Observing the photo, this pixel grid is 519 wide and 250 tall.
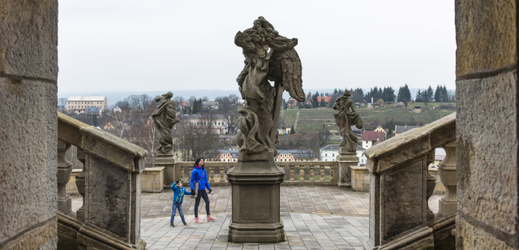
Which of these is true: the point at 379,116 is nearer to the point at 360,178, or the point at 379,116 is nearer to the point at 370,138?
the point at 370,138

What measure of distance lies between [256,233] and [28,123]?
5.34 meters

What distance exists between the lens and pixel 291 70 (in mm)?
7641

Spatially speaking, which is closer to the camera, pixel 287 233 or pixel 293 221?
pixel 287 233

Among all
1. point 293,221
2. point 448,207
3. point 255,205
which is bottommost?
point 293,221

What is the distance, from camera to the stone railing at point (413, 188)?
5.46 m

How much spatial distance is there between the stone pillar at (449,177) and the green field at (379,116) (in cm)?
8825

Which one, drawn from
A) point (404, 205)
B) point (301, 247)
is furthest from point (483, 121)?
point (301, 247)

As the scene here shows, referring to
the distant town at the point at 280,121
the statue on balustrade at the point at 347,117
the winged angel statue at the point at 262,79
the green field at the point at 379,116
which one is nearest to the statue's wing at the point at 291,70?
the winged angel statue at the point at 262,79

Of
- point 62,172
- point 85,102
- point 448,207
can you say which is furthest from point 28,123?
point 85,102

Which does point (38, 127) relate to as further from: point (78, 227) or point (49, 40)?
point (78, 227)

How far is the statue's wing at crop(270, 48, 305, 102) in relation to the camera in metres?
7.64

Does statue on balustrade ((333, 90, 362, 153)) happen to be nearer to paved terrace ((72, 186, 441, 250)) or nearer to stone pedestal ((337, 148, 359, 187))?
stone pedestal ((337, 148, 359, 187))

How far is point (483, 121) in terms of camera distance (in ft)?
8.55

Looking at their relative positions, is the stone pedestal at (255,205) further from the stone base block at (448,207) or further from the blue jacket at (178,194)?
the stone base block at (448,207)
